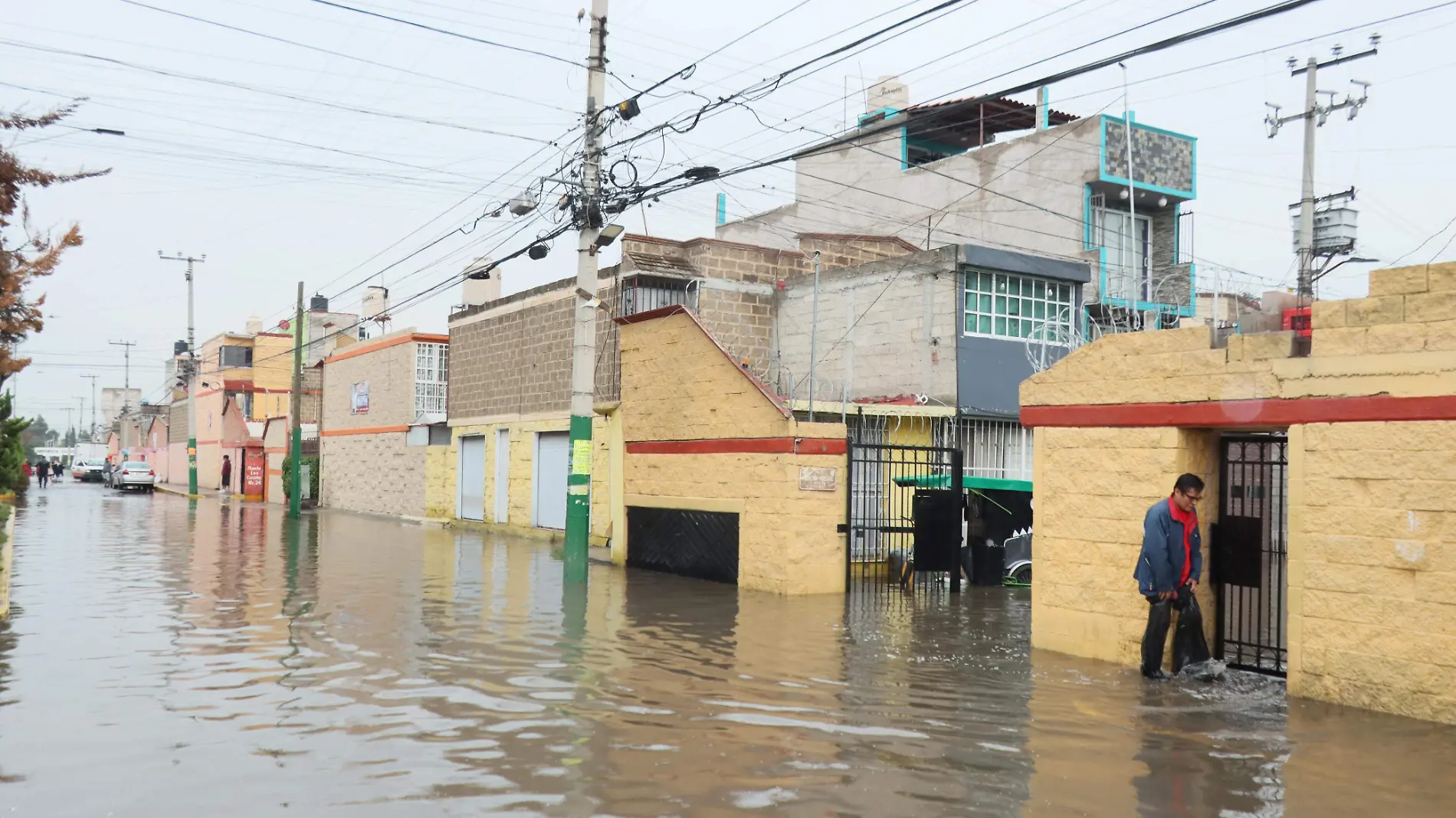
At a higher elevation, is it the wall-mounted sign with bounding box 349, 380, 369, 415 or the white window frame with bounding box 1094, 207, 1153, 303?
the white window frame with bounding box 1094, 207, 1153, 303

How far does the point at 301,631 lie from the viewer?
12.2 metres

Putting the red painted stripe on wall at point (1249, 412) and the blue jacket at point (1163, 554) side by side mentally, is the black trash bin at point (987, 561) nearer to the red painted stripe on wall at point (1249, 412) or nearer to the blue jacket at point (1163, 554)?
the red painted stripe on wall at point (1249, 412)

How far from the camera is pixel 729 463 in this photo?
58.7 ft

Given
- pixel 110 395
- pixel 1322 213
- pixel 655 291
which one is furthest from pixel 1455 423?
pixel 110 395

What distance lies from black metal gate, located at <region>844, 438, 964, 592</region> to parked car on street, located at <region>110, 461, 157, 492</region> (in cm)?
4859

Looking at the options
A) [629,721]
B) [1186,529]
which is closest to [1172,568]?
[1186,529]

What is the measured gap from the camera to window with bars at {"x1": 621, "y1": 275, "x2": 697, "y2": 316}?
2514cm

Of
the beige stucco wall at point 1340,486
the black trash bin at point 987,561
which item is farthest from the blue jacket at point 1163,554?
the black trash bin at point 987,561

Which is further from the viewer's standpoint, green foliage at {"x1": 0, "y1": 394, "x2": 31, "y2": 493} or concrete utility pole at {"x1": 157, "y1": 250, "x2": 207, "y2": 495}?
concrete utility pole at {"x1": 157, "y1": 250, "x2": 207, "y2": 495}

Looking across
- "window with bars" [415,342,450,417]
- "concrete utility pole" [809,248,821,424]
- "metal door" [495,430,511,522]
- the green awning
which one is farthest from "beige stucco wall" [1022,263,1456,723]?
"window with bars" [415,342,450,417]

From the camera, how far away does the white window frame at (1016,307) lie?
22.0 meters

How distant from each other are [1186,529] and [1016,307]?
1335cm

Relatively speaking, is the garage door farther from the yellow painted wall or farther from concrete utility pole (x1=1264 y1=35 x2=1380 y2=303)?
concrete utility pole (x1=1264 y1=35 x2=1380 y2=303)

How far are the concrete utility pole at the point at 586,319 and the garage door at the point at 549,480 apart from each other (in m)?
8.92
